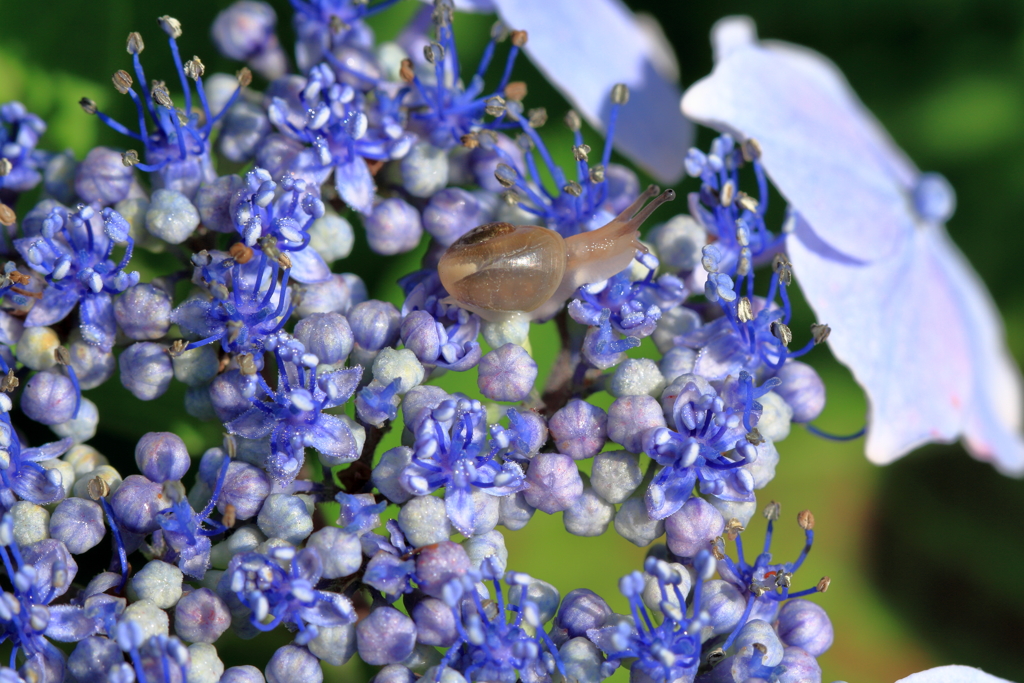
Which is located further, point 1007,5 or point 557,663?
point 1007,5

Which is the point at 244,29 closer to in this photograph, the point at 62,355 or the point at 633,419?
the point at 62,355

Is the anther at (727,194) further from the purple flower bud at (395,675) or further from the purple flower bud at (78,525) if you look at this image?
the purple flower bud at (78,525)

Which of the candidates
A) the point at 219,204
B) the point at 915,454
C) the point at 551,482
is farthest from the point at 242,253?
the point at 915,454

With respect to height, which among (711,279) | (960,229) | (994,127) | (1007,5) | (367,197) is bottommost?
(960,229)

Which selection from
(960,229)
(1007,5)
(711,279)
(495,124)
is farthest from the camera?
(960,229)

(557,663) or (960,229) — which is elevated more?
(557,663)

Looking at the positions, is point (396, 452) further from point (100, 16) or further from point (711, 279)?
point (100, 16)

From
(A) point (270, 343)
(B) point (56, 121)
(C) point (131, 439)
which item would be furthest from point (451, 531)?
(B) point (56, 121)
